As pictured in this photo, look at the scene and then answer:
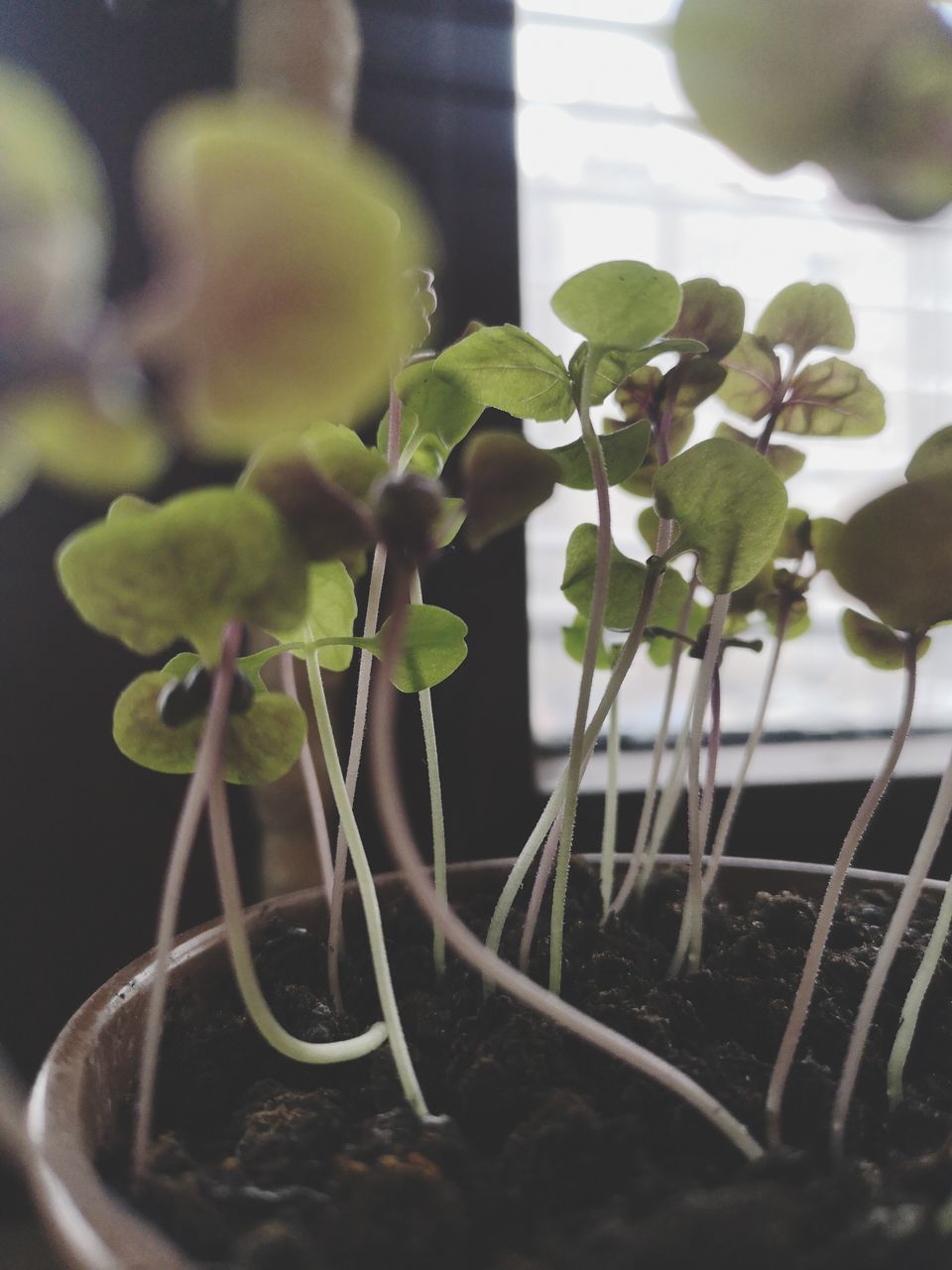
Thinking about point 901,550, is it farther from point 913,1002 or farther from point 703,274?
point 703,274

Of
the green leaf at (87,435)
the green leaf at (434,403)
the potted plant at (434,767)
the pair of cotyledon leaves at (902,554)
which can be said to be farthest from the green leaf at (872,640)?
the green leaf at (87,435)

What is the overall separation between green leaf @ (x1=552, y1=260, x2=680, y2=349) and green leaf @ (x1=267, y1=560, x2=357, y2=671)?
16 centimetres

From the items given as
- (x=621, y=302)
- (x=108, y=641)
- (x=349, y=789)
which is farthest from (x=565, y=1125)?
(x=108, y=641)

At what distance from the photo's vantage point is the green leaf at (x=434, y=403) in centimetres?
42

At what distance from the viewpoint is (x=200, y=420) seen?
161mm

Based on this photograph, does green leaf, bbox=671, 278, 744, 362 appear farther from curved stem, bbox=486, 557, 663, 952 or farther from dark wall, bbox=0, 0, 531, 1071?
dark wall, bbox=0, 0, 531, 1071

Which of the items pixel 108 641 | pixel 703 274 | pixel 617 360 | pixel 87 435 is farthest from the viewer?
pixel 703 274

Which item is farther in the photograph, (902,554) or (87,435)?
(902,554)

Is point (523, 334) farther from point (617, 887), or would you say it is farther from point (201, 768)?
point (617, 887)

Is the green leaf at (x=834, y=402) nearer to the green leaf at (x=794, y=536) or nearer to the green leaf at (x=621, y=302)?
the green leaf at (x=794, y=536)

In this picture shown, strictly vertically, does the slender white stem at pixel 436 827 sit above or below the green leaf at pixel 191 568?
below

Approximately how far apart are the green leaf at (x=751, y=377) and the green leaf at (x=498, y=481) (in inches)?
9.8

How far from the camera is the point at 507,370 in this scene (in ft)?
1.35

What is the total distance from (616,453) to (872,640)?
17 cm
